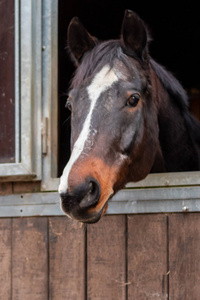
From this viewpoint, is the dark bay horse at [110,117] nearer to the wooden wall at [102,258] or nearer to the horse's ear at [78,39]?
the horse's ear at [78,39]

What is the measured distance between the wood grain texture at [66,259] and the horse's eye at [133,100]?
0.71 meters

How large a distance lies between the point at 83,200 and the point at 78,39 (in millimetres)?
933

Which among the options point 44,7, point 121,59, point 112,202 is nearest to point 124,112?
point 121,59

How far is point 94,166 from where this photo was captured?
1.84m

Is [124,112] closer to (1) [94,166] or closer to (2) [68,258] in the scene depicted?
(1) [94,166]

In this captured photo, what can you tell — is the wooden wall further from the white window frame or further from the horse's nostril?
the horse's nostril

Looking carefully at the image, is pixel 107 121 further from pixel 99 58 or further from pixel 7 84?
pixel 7 84

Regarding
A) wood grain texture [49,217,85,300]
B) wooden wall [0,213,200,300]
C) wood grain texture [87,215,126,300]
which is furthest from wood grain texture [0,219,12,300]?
wood grain texture [87,215,126,300]

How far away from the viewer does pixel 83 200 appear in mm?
1762

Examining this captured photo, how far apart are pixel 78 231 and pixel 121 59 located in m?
0.86

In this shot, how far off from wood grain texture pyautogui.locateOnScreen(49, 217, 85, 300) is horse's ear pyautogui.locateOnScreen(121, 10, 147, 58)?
34.3 inches

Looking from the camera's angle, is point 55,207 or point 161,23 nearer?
point 55,207

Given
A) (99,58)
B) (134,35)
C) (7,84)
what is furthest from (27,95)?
(134,35)

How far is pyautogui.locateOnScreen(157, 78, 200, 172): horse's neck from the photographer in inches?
101
